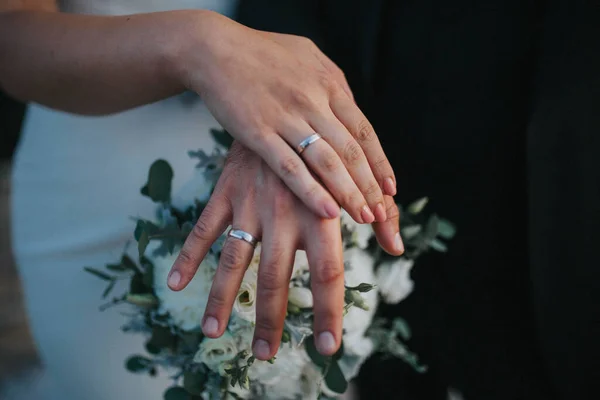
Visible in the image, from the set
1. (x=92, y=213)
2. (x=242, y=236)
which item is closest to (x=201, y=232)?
(x=242, y=236)

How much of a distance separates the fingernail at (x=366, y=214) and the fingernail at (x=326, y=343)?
153 mm

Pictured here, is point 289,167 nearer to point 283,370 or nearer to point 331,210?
point 331,210

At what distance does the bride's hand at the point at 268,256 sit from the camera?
66 centimetres

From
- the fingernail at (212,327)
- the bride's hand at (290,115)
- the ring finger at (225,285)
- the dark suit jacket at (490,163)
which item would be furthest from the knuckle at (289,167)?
the dark suit jacket at (490,163)

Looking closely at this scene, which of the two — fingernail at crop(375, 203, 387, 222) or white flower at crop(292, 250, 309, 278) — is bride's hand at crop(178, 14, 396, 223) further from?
white flower at crop(292, 250, 309, 278)

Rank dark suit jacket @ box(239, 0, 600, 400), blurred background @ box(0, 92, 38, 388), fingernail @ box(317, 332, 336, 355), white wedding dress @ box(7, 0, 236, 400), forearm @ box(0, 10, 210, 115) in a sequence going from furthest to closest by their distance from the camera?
blurred background @ box(0, 92, 38, 388), white wedding dress @ box(7, 0, 236, 400), dark suit jacket @ box(239, 0, 600, 400), forearm @ box(0, 10, 210, 115), fingernail @ box(317, 332, 336, 355)

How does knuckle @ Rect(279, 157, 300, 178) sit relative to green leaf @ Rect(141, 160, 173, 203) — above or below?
above

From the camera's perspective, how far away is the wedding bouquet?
0.71 m

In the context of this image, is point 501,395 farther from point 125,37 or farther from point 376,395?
point 125,37

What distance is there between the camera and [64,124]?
3.79 feet

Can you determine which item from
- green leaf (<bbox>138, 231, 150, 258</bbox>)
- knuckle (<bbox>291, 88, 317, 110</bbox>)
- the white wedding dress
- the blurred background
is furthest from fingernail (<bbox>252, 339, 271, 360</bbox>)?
the blurred background

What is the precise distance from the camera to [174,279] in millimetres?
673

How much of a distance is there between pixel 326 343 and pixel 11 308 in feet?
6.89

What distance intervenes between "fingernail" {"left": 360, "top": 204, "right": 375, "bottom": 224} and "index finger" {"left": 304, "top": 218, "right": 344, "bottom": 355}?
4 centimetres
